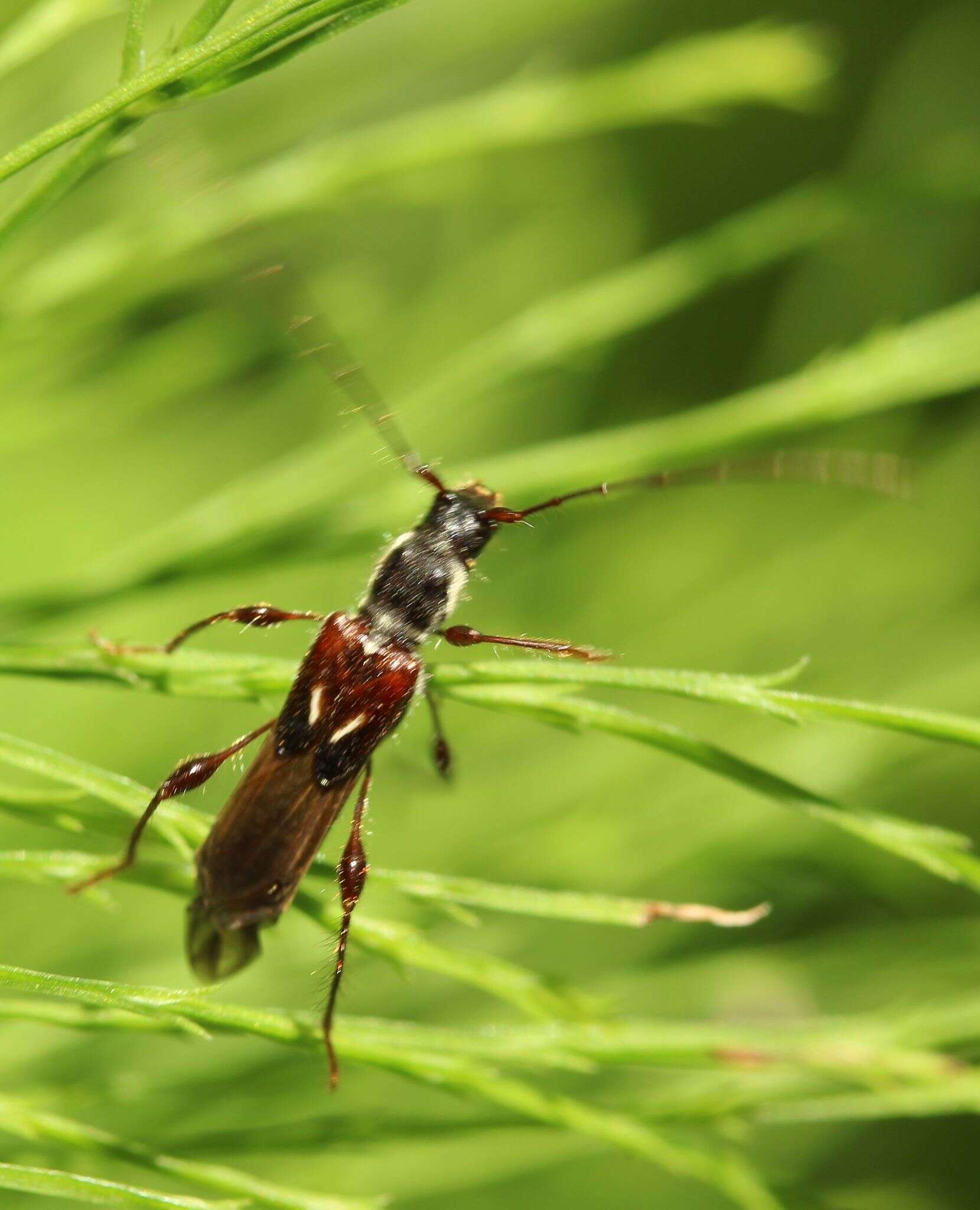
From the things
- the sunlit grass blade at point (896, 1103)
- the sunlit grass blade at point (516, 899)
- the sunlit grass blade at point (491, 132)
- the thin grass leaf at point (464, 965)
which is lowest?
the sunlit grass blade at point (896, 1103)

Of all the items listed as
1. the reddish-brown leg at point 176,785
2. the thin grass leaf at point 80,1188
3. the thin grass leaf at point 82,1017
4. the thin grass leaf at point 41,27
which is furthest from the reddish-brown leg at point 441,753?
the thin grass leaf at point 41,27

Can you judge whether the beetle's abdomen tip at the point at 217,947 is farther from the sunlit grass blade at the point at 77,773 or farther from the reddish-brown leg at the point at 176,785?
the sunlit grass blade at the point at 77,773

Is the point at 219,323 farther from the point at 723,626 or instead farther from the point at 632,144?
the point at 632,144

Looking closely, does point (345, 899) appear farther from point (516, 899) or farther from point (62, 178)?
point (62, 178)

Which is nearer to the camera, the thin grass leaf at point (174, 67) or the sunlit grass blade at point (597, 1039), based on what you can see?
the thin grass leaf at point (174, 67)

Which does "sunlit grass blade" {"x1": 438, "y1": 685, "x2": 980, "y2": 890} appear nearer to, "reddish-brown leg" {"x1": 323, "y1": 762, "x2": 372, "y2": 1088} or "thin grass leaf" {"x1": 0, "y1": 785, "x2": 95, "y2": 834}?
"reddish-brown leg" {"x1": 323, "y1": 762, "x2": 372, "y2": 1088}

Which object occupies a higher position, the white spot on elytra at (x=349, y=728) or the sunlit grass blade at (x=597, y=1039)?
the white spot on elytra at (x=349, y=728)

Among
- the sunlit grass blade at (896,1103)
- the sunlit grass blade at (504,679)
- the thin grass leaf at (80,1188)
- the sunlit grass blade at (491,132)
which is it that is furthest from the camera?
the sunlit grass blade at (491,132)
